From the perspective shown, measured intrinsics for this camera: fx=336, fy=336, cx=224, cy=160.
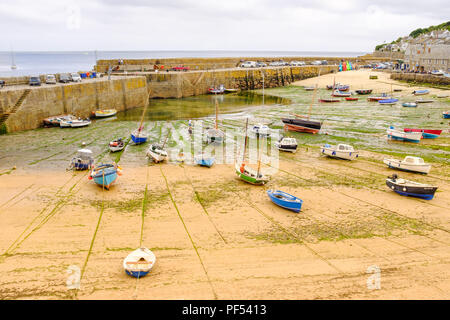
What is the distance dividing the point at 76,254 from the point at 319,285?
8135 mm

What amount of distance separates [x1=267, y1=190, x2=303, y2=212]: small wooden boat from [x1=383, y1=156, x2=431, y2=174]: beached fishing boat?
8.38 meters

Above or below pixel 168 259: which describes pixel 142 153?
above

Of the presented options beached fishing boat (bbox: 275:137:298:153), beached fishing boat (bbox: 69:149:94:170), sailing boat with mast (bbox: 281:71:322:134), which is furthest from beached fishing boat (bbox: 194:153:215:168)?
sailing boat with mast (bbox: 281:71:322:134)

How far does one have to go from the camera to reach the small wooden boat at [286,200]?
15070 mm

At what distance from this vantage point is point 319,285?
9992 millimetres

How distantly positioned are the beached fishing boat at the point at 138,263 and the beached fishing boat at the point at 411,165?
15.9m

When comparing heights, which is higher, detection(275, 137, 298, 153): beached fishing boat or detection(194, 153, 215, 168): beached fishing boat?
detection(275, 137, 298, 153): beached fishing boat

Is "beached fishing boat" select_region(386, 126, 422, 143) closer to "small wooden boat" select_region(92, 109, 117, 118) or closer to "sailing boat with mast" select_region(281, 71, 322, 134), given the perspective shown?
"sailing boat with mast" select_region(281, 71, 322, 134)

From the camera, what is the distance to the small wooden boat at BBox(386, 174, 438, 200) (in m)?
16.0

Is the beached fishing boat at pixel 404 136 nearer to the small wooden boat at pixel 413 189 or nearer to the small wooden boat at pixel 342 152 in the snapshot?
the small wooden boat at pixel 342 152

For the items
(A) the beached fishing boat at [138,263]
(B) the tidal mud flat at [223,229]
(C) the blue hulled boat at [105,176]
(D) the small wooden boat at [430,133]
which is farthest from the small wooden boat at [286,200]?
(D) the small wooden boat at [430,133]

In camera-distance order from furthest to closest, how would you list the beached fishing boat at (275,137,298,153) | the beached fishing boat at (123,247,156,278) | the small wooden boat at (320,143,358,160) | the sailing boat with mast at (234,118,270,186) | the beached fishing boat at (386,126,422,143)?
the beached fishing boat at (386,126,422,143) < the beached fishing boat at (275,137,298,153) < the small wooden boat at (320,143,358,160) < the sailing boat with mast at (234,118,270,186) < the beached fishing boat at (123,247,156,278)

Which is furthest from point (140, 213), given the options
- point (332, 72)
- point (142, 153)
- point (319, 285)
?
point (332, 72)
